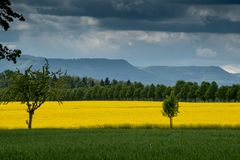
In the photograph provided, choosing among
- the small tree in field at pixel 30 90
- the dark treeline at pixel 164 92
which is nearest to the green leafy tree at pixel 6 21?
the small tree in field at pixel 30 90

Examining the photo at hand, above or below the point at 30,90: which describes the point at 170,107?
below

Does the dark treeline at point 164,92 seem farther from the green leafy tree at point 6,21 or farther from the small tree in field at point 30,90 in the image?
the green leafy tree at point 6,21

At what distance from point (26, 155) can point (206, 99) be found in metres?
130

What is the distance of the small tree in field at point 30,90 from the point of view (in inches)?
2039

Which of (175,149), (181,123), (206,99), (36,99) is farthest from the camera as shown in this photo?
(206,99)

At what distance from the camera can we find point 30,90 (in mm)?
51750

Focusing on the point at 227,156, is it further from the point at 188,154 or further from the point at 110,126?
the point at 110,126

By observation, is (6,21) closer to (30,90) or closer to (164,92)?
(30,90)

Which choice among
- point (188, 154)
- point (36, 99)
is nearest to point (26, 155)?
point (188, 154)

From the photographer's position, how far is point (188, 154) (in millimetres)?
19906

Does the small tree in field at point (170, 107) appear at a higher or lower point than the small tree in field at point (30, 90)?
lower

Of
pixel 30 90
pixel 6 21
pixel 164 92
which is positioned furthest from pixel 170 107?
pixel 164 92

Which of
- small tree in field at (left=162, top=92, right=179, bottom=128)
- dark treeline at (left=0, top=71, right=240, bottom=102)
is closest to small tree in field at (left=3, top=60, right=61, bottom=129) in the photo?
small tree in field at (left=162, top=92, right=179, bottom=128)

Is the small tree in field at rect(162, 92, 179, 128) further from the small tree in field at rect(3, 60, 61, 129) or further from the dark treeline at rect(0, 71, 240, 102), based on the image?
the dark treeline at rect(0, 71, 240, 102)
